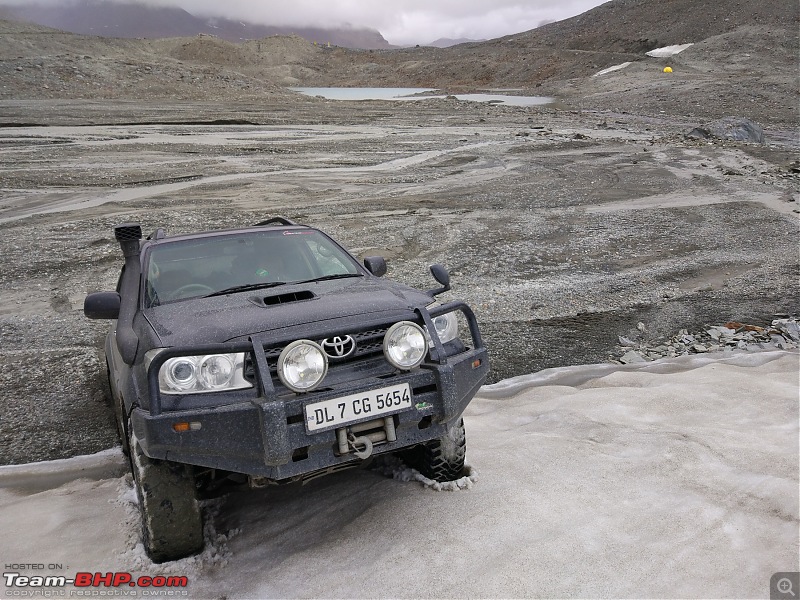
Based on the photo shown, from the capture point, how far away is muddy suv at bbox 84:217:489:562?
319 cm

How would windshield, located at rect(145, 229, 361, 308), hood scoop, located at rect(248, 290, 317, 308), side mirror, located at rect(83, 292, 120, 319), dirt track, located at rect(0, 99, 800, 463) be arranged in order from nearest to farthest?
hood scoop, located at rect(248, 290, 317, 308) → side mirror, located at rect(83, 292, 120, 319) → windshield, located at rect(145, 229, 361, 308) → dirt track, located at rect(0, 99, 800, 463)

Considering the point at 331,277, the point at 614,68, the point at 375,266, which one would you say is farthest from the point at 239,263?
the point at 614,68

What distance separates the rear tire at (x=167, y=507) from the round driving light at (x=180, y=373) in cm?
37

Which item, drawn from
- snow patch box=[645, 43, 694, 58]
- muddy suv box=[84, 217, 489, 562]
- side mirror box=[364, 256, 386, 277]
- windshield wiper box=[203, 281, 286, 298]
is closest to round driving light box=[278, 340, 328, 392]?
muddy suv box=[84, 217, 489, 562]

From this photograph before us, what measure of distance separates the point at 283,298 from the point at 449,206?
1144 cm

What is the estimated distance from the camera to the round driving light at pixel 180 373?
3348 millimetres

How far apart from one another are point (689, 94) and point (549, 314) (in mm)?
39788

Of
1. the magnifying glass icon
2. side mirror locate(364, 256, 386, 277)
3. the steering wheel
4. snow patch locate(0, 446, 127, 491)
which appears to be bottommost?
the magnifying glass icon

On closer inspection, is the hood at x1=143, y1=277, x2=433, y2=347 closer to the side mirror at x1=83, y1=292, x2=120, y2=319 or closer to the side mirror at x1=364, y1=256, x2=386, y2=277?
the side mirror at x1=83, y1=292, x2=120, y2=319

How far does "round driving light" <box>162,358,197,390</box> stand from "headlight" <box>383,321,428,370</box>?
93 cm

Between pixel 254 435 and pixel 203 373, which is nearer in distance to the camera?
pixel 254 435

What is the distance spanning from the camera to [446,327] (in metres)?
4.05

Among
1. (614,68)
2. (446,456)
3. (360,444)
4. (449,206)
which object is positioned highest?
(614,68)

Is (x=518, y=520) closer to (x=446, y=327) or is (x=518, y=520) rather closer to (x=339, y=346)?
(x=446, y=327)
